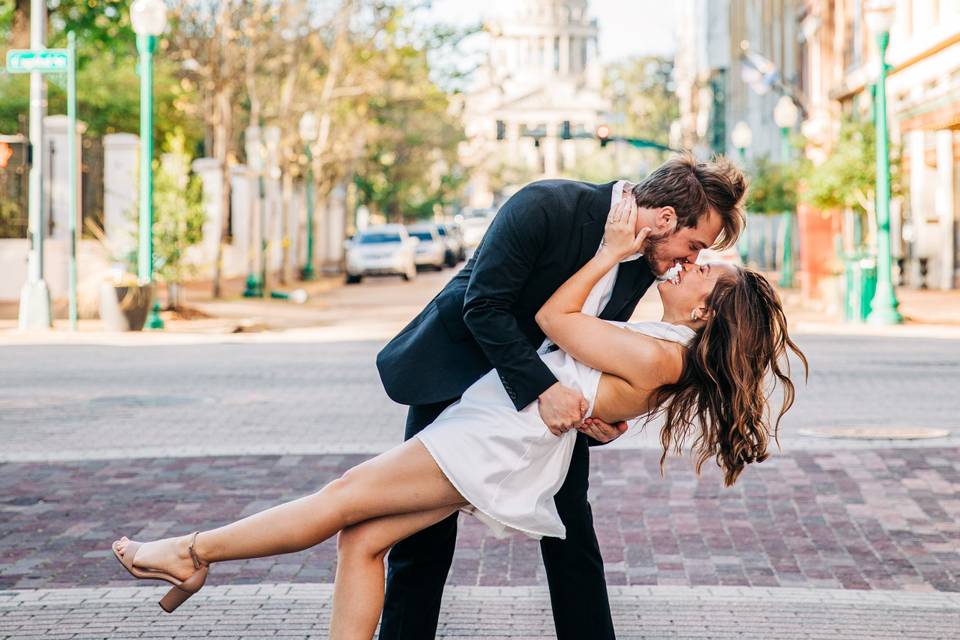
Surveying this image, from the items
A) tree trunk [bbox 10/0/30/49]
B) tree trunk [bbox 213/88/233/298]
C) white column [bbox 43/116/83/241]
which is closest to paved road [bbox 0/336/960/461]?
tree trunk [bbox 213/88/233/298]

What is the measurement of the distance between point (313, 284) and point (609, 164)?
81.0 metres

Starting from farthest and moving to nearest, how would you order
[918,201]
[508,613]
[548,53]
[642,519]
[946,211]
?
1. [548,53]
2. [918,201]
3. [946,211]
4. [642,519]
5. [508,613]

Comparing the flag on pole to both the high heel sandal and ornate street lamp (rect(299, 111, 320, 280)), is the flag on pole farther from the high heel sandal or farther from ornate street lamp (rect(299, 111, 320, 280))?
the high heel sandal

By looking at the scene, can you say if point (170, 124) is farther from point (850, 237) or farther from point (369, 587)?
point (369, 587)

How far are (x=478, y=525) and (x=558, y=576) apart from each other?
111 inches

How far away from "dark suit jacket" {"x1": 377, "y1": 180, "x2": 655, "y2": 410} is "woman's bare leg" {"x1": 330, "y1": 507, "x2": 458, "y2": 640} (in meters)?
0.33

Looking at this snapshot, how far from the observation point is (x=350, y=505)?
3.91 meters

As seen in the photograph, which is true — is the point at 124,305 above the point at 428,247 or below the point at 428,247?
below

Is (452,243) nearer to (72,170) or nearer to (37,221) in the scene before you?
(72,170)

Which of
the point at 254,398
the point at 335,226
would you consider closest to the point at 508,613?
the point at 254,398

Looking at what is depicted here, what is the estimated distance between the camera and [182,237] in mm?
22250

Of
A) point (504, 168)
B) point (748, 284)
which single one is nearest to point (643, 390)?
point (748, 284)

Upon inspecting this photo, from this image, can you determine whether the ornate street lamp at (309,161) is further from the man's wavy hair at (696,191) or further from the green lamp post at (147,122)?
the man's wavy hair at (696,191)

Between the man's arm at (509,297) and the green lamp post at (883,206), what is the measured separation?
729 inches
